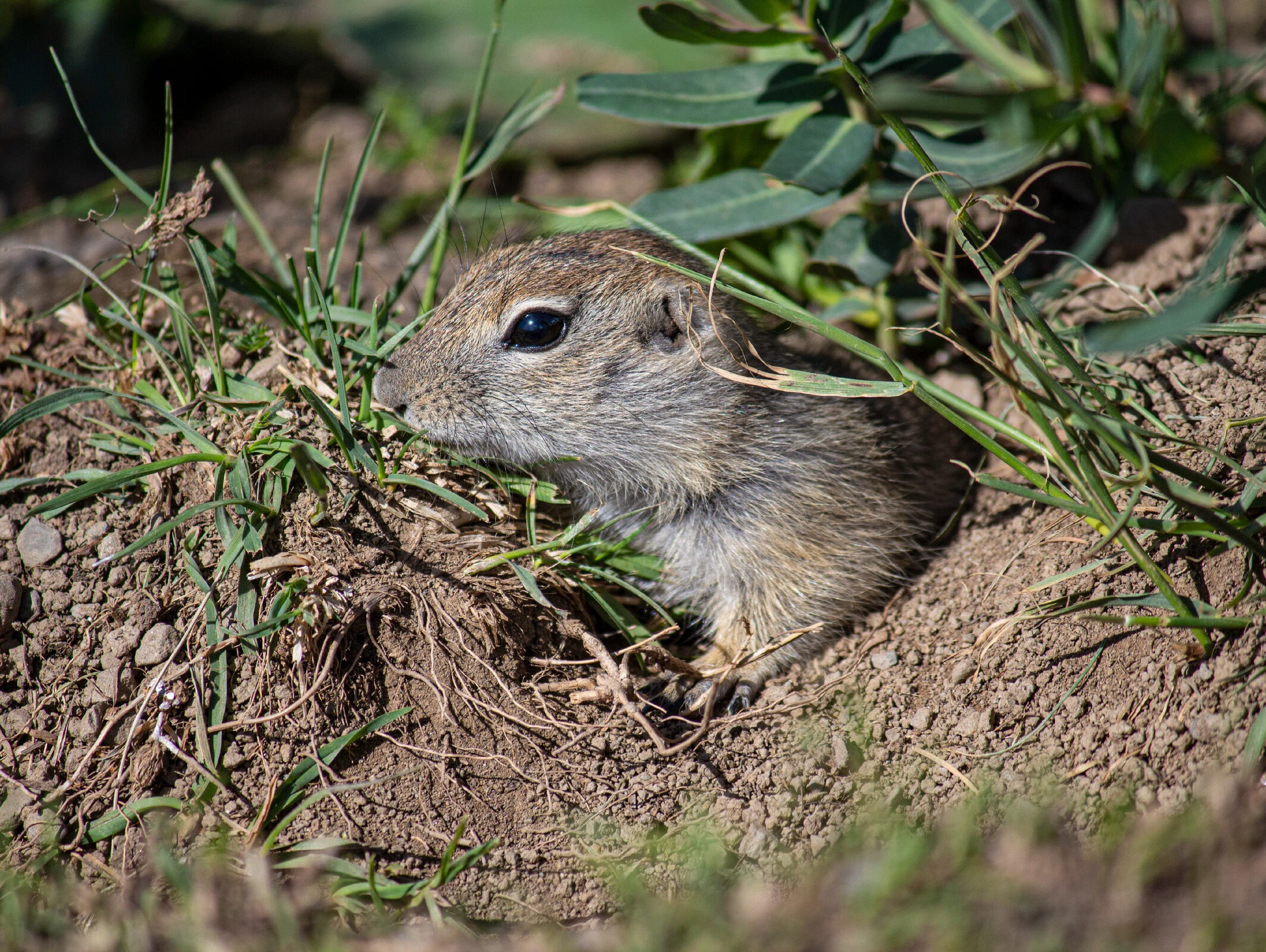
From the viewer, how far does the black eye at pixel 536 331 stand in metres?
3.48

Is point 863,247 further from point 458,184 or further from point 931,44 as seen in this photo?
point 458,184

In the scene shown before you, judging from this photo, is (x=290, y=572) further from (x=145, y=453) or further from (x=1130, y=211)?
(x=1130, y=211)

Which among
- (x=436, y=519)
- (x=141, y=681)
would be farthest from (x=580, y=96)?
(x=141, y=681)

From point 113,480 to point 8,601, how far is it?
499 mm

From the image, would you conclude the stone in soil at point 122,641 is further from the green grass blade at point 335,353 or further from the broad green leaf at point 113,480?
the green grass blade at point 335,353

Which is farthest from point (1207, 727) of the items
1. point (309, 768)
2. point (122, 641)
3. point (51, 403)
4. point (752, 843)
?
point (51, 403)

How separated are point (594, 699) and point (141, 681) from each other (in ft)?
4.69

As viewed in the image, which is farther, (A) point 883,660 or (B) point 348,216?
(B) point 348,216

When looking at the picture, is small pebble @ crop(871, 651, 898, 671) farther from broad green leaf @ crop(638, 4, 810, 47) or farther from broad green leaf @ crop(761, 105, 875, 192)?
broad green leaf @ crop(638, 4, 810, 47)

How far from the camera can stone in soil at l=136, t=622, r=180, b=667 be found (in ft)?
9.67

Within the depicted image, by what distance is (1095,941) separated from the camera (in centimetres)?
182

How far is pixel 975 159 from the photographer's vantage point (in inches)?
147

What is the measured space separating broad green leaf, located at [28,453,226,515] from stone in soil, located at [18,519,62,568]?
62mm

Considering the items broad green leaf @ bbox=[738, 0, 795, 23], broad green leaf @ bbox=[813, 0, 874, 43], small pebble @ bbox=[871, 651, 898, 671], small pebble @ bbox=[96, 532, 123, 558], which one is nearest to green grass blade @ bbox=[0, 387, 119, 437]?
small pebble @ bbox=[96, 532, 123, 558]
